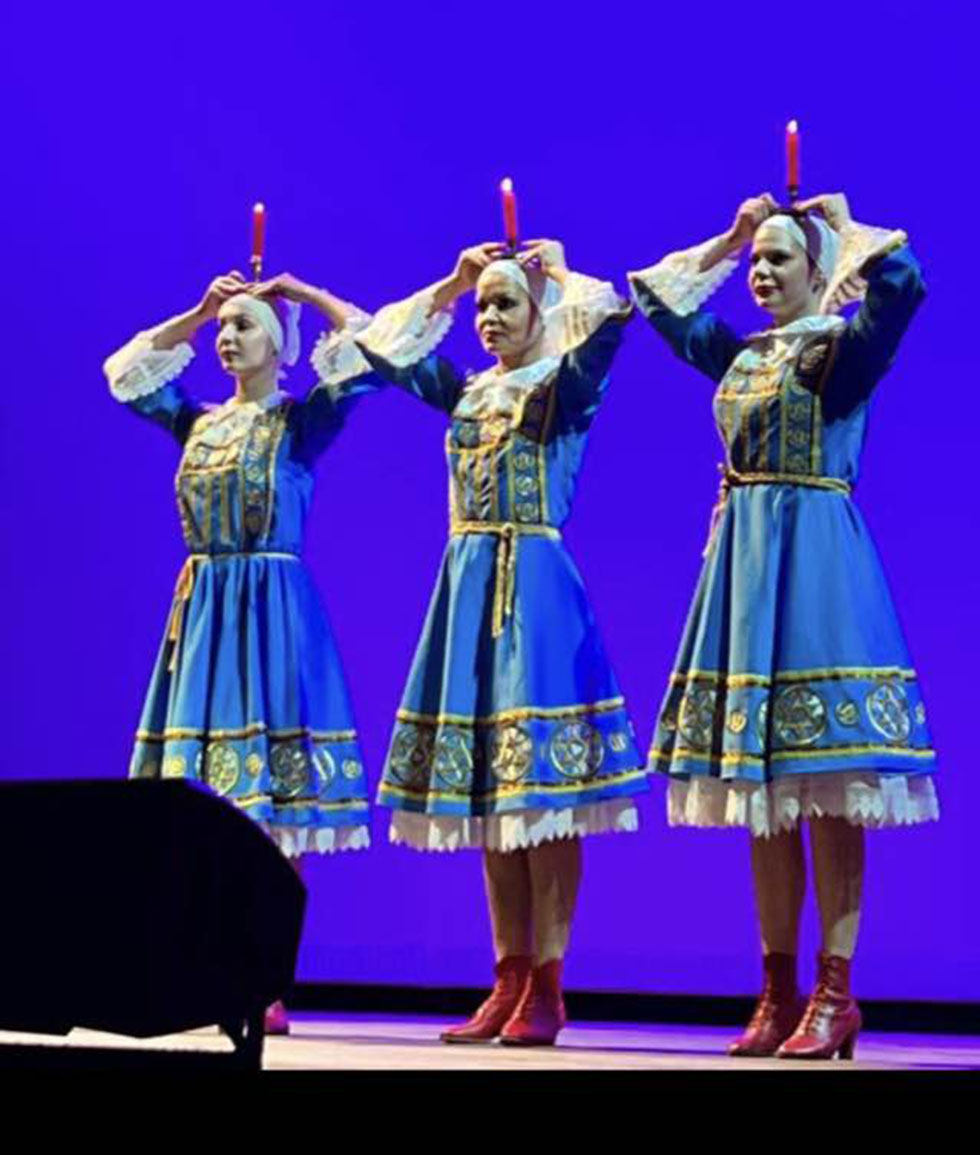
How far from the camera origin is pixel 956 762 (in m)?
5.67

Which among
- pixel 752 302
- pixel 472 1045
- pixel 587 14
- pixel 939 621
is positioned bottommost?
pixel 472 1045

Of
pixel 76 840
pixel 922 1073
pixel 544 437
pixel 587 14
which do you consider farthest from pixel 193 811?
pixel 587 14

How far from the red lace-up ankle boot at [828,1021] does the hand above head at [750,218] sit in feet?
4.44

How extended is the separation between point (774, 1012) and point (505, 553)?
1.04 metres

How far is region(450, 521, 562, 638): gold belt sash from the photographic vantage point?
16.3 ft

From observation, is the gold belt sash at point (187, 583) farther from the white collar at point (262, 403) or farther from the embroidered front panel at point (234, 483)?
the white collar at point (262, 403)

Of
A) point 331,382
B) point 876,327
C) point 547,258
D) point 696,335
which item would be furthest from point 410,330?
point 876,327

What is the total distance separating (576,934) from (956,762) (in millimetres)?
1056

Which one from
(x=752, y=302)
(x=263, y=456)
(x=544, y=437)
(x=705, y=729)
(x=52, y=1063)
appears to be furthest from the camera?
(x=752, y=302)

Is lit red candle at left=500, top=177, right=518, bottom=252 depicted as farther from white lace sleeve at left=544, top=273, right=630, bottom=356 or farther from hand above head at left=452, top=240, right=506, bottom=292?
white lace sleeve at left=544, top=273, right=630, bottom=356

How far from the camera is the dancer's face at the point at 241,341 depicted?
5.61 metres

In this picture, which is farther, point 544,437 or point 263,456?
point 263,456

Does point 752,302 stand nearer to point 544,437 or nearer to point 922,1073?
point 544,437

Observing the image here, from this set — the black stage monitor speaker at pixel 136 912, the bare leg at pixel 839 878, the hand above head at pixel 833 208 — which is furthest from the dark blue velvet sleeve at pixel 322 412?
the black stage monitor speaker at pixel 136 912
